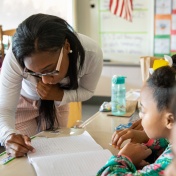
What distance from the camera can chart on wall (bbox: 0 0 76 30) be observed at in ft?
12.6

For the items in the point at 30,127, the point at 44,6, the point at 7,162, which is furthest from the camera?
the point at 44,6

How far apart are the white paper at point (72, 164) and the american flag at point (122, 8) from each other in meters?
2.74

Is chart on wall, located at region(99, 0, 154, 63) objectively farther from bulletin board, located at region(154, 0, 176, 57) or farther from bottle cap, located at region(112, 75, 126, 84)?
bottle cap, located at region(112, 75, 126, 84)

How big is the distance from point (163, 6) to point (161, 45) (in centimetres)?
43

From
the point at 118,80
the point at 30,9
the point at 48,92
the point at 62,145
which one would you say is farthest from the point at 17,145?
the point at 30,9

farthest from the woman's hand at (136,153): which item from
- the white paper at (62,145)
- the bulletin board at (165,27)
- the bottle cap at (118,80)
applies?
the bulletin board at (165,27)

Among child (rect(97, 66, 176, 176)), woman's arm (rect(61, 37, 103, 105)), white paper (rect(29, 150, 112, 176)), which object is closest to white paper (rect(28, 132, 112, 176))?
white paper (rect(29, 150, 112, 176))

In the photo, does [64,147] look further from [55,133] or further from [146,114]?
[146,114]

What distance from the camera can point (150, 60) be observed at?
1835mm

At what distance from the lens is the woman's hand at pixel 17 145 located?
118 cm

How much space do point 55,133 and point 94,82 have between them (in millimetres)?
325

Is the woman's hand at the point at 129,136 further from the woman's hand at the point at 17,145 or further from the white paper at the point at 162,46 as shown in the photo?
the white paper at the point at 162,46

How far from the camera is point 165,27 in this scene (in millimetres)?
3590

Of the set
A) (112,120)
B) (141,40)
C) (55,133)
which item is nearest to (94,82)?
(112,120)
